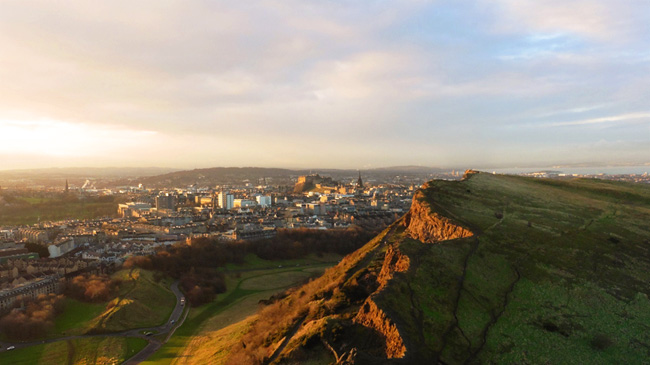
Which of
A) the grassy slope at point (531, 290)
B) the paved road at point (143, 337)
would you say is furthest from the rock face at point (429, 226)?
the paved road at point (143, 337)

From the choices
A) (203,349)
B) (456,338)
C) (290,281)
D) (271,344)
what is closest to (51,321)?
(203,349)

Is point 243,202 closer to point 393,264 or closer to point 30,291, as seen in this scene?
point 30,291

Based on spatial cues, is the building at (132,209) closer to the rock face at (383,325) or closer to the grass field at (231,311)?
Answer: the grass field at (231,311)

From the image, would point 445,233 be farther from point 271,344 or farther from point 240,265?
point 240,265

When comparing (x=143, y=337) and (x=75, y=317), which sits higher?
(x=75, y=317)

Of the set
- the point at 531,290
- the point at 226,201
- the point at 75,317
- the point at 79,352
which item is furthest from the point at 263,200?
the point at 531,290

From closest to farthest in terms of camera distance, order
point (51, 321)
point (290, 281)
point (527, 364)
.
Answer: point (527, 364)
point (51, 321)
point (290, 281)

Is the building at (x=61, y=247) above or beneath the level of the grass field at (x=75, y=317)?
above
